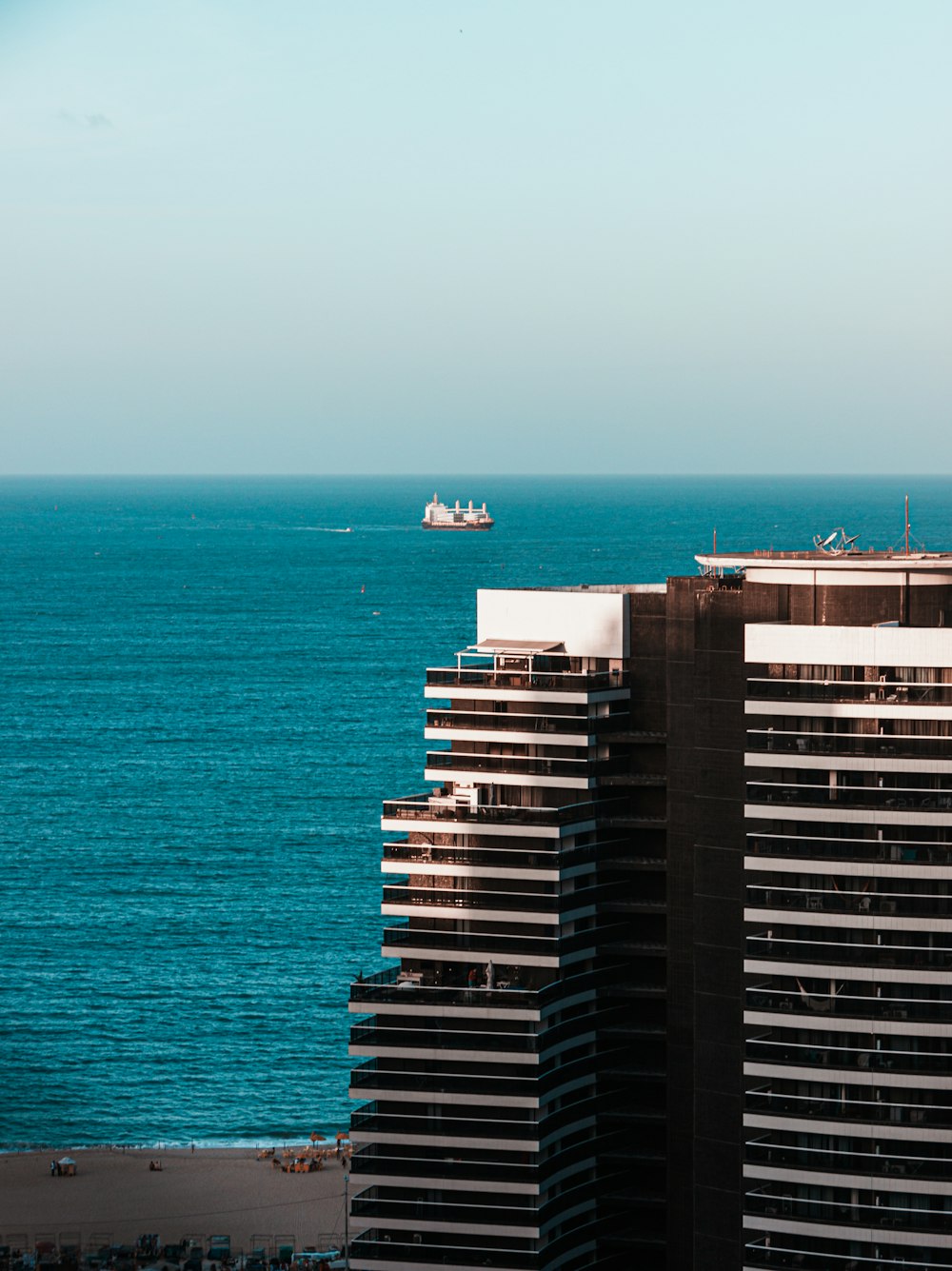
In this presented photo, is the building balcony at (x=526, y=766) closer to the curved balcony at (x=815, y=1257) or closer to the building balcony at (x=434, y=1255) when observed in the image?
the building balcony at (x=434, y=1255)

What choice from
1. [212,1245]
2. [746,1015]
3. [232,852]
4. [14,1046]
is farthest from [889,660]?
[232,852]

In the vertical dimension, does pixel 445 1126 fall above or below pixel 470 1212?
above

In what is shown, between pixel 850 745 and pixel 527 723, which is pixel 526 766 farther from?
pixel 850 745

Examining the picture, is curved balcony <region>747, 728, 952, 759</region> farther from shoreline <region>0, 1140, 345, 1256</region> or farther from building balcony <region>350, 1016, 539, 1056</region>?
shoreline <region>0, 1140, 345, 1256</region>

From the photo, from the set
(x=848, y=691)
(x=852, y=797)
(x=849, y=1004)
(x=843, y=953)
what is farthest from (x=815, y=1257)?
(x=848, y=691)

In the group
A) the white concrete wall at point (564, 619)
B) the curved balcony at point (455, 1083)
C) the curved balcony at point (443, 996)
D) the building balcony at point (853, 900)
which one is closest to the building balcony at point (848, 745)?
the building balcony at point (853, 900)

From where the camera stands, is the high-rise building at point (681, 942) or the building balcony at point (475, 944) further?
the building balcony at point (475, 944)

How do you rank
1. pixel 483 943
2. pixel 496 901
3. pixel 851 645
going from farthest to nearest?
pixel 496 901
pixel 483 943
pixel 851 645
